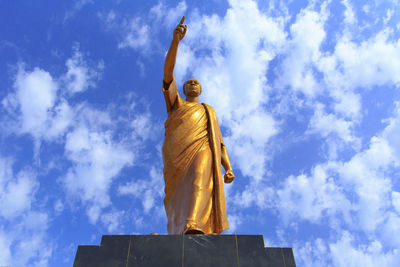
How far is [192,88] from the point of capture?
8328mm

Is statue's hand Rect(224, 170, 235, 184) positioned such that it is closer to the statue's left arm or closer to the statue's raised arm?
the statue's left arm

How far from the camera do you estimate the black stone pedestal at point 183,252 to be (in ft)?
13.9

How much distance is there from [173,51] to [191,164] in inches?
95.0

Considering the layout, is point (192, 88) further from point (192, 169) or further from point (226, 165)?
point (192, 169)

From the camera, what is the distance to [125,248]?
172 inches

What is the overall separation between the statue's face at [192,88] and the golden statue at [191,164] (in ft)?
1.08

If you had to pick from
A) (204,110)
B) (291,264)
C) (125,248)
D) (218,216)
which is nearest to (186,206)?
(218,216)

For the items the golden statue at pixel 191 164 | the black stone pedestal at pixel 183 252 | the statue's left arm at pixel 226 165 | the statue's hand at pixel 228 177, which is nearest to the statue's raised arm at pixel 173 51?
the golden statue at pixel 191 164

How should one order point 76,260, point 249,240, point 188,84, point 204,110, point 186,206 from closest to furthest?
point 76,260
point 249,240
point 186,206
point 204,110
point 188,84

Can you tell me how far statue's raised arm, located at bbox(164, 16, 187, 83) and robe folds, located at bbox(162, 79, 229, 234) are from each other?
0.23m

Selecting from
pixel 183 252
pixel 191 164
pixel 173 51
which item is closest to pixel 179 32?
pixel 173 51

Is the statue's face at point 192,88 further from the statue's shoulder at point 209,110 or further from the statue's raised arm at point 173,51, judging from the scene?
the statue's raised arm at point 173,51

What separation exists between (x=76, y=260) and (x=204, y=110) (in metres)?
4.38

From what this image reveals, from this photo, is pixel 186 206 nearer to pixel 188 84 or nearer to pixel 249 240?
pixel 249 240
